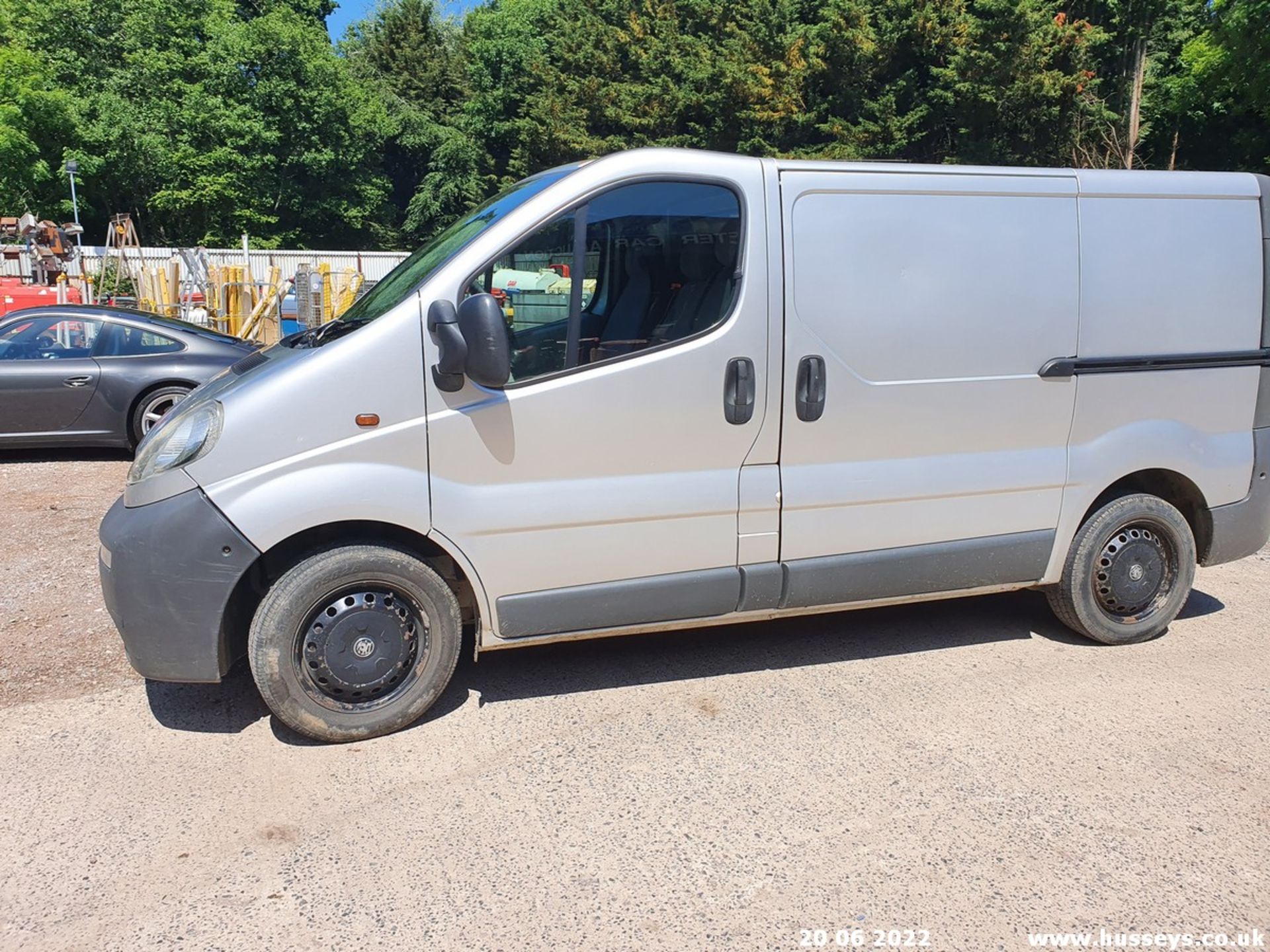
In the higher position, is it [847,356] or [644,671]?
[847,356]

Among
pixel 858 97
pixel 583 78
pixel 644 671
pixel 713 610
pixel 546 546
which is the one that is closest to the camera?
pixel 546 546

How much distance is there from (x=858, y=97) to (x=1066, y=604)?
28.7 meters

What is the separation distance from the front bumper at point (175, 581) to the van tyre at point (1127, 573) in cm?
384

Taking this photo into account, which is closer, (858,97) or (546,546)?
(546,546)

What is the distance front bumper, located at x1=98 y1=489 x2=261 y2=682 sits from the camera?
356 centimetres

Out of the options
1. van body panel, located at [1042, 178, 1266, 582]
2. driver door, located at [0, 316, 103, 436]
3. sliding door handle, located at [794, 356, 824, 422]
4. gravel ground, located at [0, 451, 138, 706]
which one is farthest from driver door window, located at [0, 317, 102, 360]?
van body panel, located at [1042, 178, 1266, 582]

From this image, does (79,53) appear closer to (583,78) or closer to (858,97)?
(583,78)

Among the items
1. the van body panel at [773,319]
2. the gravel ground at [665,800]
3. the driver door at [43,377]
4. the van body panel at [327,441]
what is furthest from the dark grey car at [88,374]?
the van body panel at [773,319]

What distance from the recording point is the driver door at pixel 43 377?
842cm

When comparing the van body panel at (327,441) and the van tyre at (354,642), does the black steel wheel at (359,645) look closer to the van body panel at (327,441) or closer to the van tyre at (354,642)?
the van tyre at (354,642)

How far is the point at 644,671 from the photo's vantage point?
15.1ft

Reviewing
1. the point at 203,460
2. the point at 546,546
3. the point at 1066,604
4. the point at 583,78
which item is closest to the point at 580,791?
the point at 546,546

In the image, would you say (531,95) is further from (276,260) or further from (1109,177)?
(1109,177)

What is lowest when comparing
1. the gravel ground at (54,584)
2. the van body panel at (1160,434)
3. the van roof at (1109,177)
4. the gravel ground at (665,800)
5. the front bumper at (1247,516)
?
the gravel ground at (665,800)
